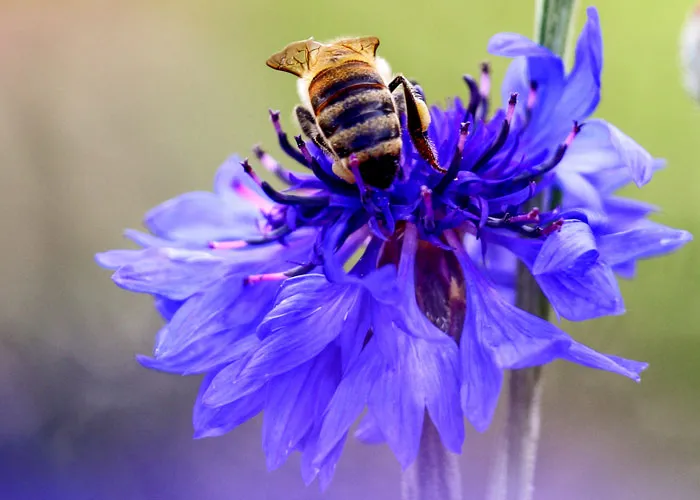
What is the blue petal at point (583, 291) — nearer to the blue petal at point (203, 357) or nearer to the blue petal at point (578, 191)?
the blue petal at point (578, 191)

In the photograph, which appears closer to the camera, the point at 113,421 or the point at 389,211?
the point at 389,211

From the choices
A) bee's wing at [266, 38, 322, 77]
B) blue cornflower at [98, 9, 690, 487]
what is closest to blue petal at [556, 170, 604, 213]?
blue cornflower at [98, 9, 690, 487]

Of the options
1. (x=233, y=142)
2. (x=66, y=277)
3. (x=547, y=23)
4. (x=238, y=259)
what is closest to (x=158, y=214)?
(x=238, y=259)

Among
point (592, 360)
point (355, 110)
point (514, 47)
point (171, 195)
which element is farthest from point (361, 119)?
point (171, 195)

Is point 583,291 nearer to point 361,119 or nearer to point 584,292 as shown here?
point 584,292

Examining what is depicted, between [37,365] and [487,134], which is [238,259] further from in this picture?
[37,365]
